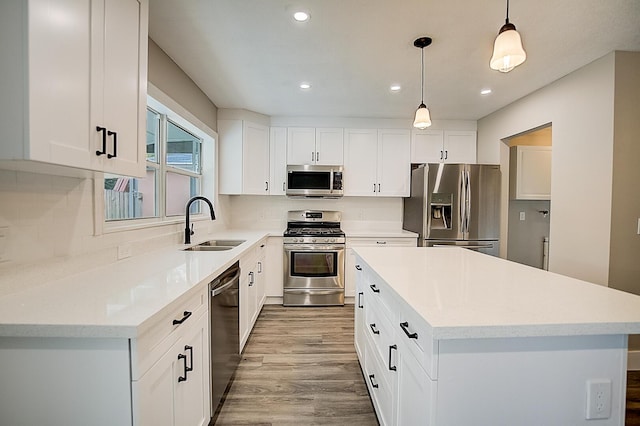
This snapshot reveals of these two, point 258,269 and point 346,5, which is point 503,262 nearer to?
point 346,5

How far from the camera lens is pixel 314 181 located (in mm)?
4047

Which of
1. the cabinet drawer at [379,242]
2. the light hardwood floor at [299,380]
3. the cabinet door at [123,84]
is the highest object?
the cabinet door at [123,84]

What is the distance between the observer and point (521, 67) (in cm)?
260

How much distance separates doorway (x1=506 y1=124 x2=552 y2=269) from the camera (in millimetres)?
3695

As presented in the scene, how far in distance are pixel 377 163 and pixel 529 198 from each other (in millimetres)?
1883

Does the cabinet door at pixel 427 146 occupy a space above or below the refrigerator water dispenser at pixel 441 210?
above

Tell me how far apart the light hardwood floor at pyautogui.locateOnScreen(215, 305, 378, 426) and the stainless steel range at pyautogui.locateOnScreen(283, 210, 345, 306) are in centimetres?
52

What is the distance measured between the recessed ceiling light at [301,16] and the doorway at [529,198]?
117 inches

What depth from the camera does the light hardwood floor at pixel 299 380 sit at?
72.9 inches

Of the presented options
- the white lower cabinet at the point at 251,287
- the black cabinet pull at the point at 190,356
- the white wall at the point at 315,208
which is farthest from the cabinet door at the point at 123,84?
the white wall at the point at 315,208

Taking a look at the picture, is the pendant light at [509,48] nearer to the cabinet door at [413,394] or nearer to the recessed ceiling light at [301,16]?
the recessed ceiling light at [301,16]

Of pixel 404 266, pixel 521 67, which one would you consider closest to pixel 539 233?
pixel 521 67

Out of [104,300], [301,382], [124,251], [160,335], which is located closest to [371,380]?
[301,382]

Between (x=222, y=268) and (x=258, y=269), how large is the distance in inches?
63.2
